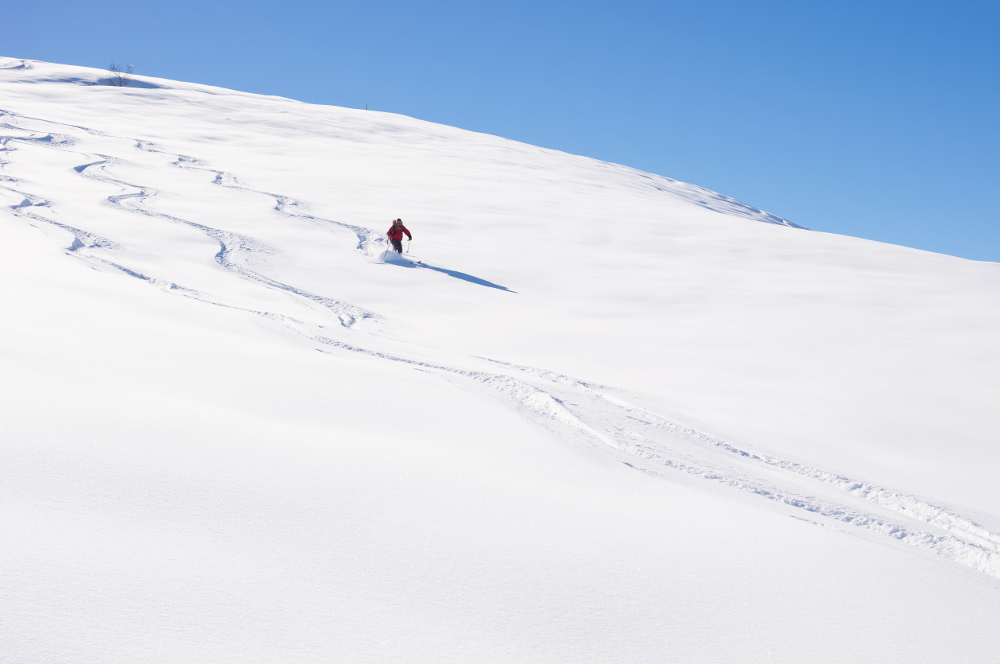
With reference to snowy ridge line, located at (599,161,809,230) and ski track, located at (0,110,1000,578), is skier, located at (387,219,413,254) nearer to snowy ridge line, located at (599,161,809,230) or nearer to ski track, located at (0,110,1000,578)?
ski track, located at (0,110,1000,578)

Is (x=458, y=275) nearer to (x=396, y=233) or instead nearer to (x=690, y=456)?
(x=396, y=233)

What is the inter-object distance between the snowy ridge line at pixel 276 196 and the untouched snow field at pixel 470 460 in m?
1.41

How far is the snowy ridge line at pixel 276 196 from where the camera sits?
41.7 ft

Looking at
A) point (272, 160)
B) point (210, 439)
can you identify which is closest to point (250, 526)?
point (210, 439)

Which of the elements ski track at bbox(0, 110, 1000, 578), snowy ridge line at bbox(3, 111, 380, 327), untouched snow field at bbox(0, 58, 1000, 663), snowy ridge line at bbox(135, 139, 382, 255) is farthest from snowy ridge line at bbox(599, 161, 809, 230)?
ski track at bbox(0, 110, 1000, 578)

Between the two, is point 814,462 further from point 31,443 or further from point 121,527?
point 31,443

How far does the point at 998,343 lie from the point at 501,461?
792cm

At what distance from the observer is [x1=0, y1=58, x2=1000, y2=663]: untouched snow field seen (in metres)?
2.24

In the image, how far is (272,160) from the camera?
21.1 m

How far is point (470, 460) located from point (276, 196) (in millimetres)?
13334

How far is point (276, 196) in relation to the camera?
1554cm

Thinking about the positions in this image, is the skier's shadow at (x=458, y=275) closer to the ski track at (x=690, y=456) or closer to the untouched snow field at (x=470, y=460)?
the untouched snow field at (x=470, y=460)

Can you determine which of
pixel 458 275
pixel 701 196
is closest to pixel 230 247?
pixel 458 275

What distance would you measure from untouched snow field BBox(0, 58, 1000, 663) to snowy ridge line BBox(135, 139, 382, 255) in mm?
1406
